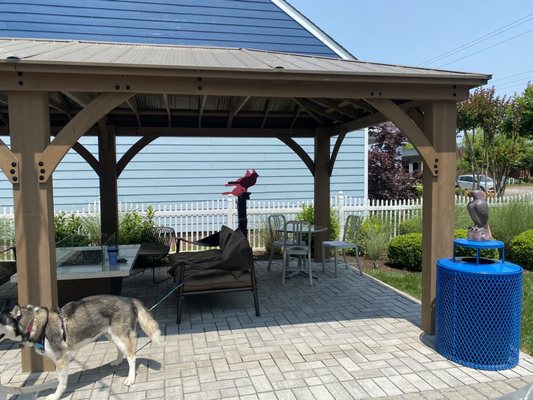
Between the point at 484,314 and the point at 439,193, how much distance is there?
1332mm

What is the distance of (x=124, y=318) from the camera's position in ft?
11.7

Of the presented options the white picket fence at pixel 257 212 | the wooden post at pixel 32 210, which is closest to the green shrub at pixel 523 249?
the white picket fence at pixel 257 212

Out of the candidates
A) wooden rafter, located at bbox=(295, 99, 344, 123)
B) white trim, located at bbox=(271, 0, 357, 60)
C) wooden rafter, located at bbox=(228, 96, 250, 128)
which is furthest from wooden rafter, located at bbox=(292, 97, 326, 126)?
white trim, located at bbox=(271, 0, 357, 60)

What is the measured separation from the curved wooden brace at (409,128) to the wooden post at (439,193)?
6cm

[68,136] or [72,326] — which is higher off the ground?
[68,136]

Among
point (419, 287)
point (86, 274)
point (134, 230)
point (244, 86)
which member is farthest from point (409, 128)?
point (134, 230)

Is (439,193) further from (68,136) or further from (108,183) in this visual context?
(108,183)

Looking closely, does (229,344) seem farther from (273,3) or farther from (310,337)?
(273,3)

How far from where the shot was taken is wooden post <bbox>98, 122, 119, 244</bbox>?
765 centimetres

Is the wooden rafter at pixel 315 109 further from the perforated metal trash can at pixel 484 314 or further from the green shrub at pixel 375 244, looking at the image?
the perforated metal trash can at pixel 484 314

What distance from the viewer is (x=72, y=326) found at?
10.9ft

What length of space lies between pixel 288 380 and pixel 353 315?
1.93 meters

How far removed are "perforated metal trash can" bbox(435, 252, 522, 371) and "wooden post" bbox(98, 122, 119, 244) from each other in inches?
231

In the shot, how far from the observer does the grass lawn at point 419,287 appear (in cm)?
446
